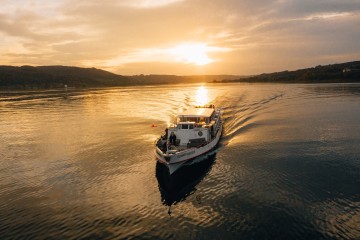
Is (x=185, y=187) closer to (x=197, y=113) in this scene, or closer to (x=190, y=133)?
(x=190, y=133)

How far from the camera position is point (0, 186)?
31.5 metres

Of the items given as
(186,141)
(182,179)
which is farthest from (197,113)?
(182,179)

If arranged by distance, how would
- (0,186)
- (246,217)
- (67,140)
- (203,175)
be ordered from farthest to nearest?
(67,140), (203,175), (0,186), (246,217)

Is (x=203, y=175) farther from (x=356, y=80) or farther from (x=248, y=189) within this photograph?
(x=356, y=80)

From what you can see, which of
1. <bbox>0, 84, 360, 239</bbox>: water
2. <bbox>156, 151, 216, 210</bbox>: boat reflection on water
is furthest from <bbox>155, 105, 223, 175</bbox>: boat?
<bbox>0, 84, 360, 239</bbox>: water

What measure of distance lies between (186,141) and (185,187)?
11.2 metres

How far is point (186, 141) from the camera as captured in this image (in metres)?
41.5

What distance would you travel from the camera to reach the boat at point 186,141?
3478cm

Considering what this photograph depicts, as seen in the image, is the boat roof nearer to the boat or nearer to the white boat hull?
the boat

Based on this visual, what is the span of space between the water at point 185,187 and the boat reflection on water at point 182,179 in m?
0.12

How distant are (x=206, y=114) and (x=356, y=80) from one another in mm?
193830

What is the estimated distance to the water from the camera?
74.0 feet

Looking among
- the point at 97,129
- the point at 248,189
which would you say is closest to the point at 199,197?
the point at 248,189

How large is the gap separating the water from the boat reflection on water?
12cm
